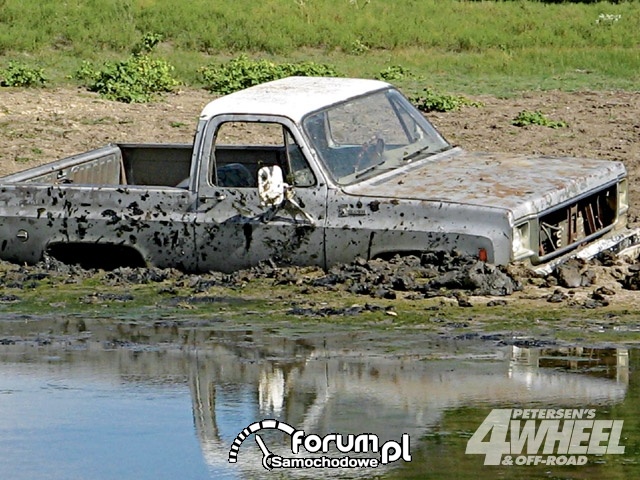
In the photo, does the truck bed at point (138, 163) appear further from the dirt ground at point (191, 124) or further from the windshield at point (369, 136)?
the dirt ground at point (191, 124)

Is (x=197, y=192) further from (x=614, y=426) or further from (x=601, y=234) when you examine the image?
(x=614, y=426)

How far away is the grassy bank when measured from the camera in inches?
775

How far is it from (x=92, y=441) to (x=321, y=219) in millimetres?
2901

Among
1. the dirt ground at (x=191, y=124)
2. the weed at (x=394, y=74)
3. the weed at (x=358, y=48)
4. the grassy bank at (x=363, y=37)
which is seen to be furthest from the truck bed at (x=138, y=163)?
the weed at (x=358, y=48)

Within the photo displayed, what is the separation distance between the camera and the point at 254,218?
9539 mm

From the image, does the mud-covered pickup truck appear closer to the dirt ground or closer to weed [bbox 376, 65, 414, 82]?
the dirt ground

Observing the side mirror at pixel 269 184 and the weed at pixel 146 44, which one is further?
the weed at pixel 146 44

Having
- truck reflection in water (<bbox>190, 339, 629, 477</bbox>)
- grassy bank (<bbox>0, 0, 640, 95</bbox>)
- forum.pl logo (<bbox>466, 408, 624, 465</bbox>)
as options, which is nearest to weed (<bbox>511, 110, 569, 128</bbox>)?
grassy bank (<bbox>0, 0, 640, 95</bbox>)

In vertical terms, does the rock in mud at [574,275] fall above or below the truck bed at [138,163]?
below

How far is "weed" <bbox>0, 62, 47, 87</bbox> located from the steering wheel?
30.7 ft

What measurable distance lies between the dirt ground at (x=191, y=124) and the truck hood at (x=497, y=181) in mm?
3688

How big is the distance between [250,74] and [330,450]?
39.8 ft

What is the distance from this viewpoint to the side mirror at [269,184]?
909 centimetres

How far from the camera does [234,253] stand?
9.71 m
